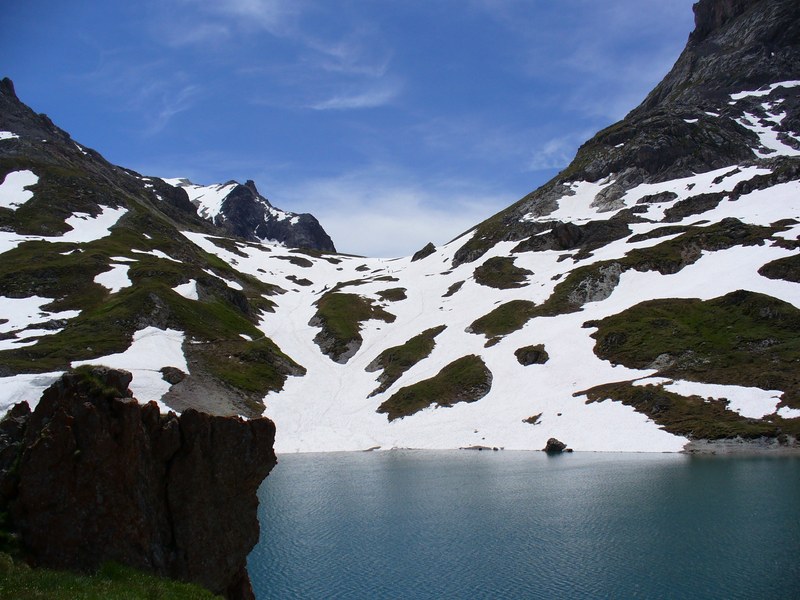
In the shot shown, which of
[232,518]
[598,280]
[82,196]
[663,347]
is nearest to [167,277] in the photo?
[82,196]

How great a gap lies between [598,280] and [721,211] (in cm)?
4327

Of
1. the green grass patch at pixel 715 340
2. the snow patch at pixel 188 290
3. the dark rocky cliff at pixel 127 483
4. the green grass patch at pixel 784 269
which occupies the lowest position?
the dark rocky cliff at pixel 127 483

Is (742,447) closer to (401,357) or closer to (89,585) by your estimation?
(89,585)

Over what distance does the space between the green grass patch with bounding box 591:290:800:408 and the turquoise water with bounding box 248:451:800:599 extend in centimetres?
1947

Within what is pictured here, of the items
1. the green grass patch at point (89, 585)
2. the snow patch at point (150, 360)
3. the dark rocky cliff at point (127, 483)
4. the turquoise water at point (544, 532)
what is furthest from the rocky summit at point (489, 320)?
the green grass patch at point (89, 585)

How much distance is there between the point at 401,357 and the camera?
11719 cm

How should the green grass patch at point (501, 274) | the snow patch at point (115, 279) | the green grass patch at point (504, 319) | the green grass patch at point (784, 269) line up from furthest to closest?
the green grass patch at point (501, 274) < the snow patch at point (115, 279) < the green grass patch at point (504, 319) < the green grass patch at point (784, 269)

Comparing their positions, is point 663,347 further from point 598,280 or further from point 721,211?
point 721,211

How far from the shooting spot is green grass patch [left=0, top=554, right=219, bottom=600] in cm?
1384

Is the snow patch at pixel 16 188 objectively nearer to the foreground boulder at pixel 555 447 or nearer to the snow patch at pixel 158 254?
the snow patch at pixel 158 254

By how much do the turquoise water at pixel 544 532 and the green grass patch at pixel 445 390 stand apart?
31.7m

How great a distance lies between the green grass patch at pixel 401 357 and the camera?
363 feet

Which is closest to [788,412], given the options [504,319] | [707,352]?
[707,352]

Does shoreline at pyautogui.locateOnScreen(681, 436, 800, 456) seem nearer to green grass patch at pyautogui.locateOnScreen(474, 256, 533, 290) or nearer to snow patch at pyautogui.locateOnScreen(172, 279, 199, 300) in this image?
green grass patch at pyautogui.locateOnScreen(474, 256, 533, 290)
